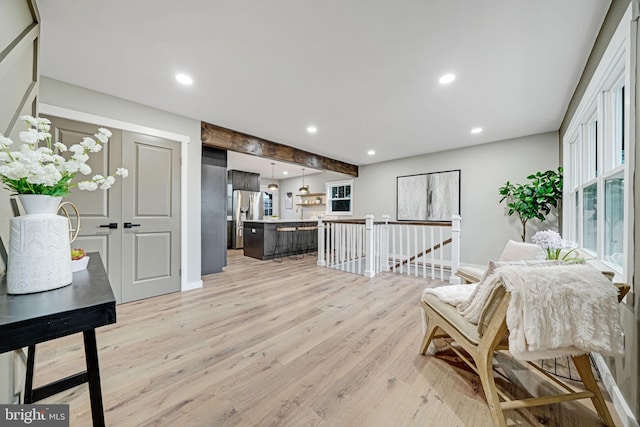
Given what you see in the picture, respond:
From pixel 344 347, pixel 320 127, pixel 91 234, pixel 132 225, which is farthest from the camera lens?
pixel 320 127

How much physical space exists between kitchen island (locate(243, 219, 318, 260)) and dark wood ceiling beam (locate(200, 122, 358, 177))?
1588 millimetres

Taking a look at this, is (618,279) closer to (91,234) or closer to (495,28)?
(495,28)

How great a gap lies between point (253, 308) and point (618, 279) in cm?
299

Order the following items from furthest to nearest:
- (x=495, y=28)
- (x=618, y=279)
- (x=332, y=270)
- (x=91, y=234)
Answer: (x=332, y=270) → (x=91, y=234) → (x=495, y=28) → (x=618, y=279)

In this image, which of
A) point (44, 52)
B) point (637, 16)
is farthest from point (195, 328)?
point (637, 16)

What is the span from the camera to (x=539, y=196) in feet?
12.1

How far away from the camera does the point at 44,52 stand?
2.09 metres

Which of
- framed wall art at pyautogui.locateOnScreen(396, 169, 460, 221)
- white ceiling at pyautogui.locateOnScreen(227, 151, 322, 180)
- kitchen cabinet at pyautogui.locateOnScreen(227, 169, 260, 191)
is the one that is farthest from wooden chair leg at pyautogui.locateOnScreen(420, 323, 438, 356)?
kitchen cabinet at pyautogui.locateOnScreen(227, 169, 260, 191)

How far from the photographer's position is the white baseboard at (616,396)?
1224 mm

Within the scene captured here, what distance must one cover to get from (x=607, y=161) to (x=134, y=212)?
4.62 m

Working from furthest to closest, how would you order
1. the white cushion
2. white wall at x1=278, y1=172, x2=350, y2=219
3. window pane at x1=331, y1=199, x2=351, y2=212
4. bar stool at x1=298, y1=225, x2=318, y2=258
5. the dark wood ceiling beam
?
white wall at x1=278, y1=172, x2=350, y2=219, window pane at x1=331, y1=199, x2=351, y2=212, bar stool at x1=298, y1=225, x2=318, y2=258, the dark wood ceiling beam, the white cushion

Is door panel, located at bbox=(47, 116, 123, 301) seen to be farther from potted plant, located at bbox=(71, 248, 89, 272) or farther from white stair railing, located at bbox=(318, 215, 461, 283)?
white stair railing, located at bbox=(318, 215, 461, 283)

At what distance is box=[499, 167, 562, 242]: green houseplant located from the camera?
3.62m

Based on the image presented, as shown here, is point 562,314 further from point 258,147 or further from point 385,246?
point 258,147
